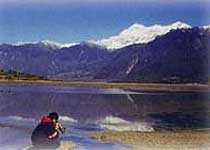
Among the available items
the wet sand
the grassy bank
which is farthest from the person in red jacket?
the grassy bank

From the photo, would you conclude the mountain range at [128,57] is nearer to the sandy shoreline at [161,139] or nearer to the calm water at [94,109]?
the calm water at [94,109]

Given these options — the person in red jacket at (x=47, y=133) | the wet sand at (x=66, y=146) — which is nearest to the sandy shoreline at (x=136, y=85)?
the person in red jacket at (x=47, y=133)

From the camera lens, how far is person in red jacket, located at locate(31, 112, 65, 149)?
2.80m

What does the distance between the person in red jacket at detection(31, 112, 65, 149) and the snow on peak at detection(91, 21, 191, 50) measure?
40 cm

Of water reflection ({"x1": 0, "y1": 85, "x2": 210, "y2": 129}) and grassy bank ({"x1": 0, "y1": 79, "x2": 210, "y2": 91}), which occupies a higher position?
grassy bank ({"x1": 0, "y1": 79, "x2": 210, "y2": 91})

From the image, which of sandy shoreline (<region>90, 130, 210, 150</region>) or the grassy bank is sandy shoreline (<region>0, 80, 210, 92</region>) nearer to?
the grassy bank

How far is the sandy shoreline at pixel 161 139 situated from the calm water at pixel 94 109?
0.03m

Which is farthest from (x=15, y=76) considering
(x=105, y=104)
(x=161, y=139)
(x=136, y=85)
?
(x=161, y=139)

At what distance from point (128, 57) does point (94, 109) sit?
0.92 feet

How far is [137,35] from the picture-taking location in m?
2.90

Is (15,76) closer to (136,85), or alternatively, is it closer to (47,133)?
(47,133)

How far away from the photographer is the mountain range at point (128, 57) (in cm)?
291

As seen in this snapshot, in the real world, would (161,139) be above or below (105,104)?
below

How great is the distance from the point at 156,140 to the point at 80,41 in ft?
1.82
